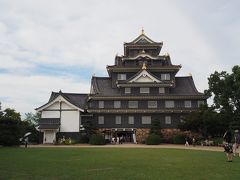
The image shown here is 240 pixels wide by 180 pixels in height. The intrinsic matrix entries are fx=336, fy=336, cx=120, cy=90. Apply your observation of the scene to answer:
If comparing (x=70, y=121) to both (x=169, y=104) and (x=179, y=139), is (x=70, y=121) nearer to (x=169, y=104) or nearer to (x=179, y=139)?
(x=169, y=104)

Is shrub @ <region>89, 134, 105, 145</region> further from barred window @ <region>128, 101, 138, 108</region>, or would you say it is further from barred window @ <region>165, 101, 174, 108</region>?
barred window @ <region>165, 101, 174, 108</region>

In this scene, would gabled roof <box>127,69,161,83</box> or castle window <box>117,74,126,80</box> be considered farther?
castle window <box>117,74,126,80</box>

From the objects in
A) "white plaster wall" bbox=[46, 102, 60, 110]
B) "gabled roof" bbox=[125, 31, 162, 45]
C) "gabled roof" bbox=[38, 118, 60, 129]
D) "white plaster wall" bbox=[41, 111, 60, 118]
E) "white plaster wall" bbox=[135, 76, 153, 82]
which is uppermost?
"gabled roof" bbox=[125, 31, 162, 45]

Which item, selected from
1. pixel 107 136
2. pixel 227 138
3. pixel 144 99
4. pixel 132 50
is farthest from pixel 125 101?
pixel 227 138

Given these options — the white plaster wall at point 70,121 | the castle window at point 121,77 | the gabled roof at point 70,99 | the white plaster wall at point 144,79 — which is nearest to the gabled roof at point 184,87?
the white plaster wall at point 144,79

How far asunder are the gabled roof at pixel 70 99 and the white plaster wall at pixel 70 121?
143 cm

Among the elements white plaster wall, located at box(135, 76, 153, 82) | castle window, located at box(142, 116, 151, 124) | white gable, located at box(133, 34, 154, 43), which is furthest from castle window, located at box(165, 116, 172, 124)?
white gable, located at box(133, 34, 154, 43)

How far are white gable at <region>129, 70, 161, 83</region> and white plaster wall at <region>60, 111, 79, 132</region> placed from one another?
443 inches

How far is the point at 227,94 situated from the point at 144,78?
52.0 ft

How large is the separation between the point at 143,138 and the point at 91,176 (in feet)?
135

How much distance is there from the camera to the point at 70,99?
56.8 m

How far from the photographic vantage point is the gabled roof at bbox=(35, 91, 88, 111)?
54281 millimetres

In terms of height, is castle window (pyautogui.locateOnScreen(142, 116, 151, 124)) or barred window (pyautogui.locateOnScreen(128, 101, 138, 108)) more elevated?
barred window (pyautogui.locateOnScreen(128, 101, 138, 108))

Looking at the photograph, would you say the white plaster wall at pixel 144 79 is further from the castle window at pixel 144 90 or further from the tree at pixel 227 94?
the tree at pixel 227 94
